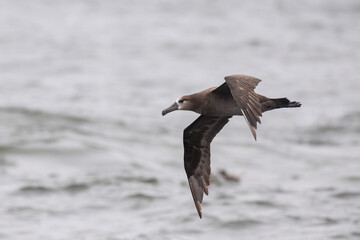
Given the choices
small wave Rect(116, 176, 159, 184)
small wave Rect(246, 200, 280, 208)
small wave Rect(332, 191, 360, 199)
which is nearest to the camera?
small wave Rect(246, 200, 280, 208)

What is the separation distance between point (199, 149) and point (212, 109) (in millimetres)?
1007

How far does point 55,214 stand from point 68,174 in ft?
6.45

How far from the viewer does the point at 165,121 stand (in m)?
19.2

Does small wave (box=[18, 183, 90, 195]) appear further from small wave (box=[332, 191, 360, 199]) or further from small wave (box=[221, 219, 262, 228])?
small wave (box=[332, 191, 360, 199])

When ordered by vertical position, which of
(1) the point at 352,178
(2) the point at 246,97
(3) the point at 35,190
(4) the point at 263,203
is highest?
(3) the point at 35,190

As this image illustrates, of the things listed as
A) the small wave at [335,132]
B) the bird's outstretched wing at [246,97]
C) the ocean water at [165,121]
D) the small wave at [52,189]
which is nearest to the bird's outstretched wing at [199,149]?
the bird's outstretched wing at [246,97]

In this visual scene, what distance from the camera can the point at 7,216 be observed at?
13.8 metres

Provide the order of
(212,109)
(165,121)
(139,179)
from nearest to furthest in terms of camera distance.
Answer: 1. (212,109)
2. (139,179)
3. (165,121)

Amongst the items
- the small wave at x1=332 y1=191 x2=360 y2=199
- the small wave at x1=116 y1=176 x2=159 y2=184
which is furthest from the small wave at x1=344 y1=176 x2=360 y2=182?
the small wave at x1=116 y1=176 x2=159 y2=184

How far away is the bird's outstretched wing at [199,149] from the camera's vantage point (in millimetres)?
9633

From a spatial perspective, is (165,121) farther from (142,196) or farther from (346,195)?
(346,195)

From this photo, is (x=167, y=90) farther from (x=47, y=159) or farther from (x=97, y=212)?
(x=97, y=212)

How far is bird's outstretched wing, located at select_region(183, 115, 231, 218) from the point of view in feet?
31.6

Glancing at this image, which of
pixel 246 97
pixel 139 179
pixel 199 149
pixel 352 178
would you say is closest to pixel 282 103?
pixel 246 97
